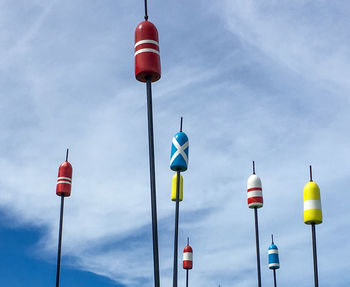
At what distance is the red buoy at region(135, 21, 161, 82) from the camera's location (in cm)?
943

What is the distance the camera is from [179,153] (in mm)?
11398

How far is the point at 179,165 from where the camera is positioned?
11.3 metres

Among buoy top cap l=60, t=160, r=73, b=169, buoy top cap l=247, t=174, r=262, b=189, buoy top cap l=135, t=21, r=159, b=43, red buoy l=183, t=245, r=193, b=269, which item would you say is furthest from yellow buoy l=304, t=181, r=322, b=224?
red buoy l=183, t=245, r=193, b=269

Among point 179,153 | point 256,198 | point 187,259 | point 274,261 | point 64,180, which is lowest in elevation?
point 274,261

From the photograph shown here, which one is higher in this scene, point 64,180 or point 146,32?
point 64,180

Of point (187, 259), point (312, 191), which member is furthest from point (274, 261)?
point (312, 191)

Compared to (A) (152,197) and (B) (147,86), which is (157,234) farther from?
(B) (147,86)

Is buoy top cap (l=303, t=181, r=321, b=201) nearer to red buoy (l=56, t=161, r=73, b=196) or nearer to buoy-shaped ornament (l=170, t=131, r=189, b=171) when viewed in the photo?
buoy-shaped ornament (l=170, t=131, r=189, b=171)

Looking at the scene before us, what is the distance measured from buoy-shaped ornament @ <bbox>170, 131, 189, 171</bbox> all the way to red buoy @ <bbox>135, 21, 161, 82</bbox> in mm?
2279

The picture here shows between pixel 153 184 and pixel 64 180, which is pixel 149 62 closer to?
pixel 153 184

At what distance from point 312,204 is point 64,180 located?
863 cm

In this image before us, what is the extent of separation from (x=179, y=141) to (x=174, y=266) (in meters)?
2.61

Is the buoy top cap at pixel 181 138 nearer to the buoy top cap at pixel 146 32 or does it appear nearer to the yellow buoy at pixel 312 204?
the buoy top cap at pixel 146 32

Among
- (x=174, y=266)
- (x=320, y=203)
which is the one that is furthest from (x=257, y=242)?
(x=174, y=266)
